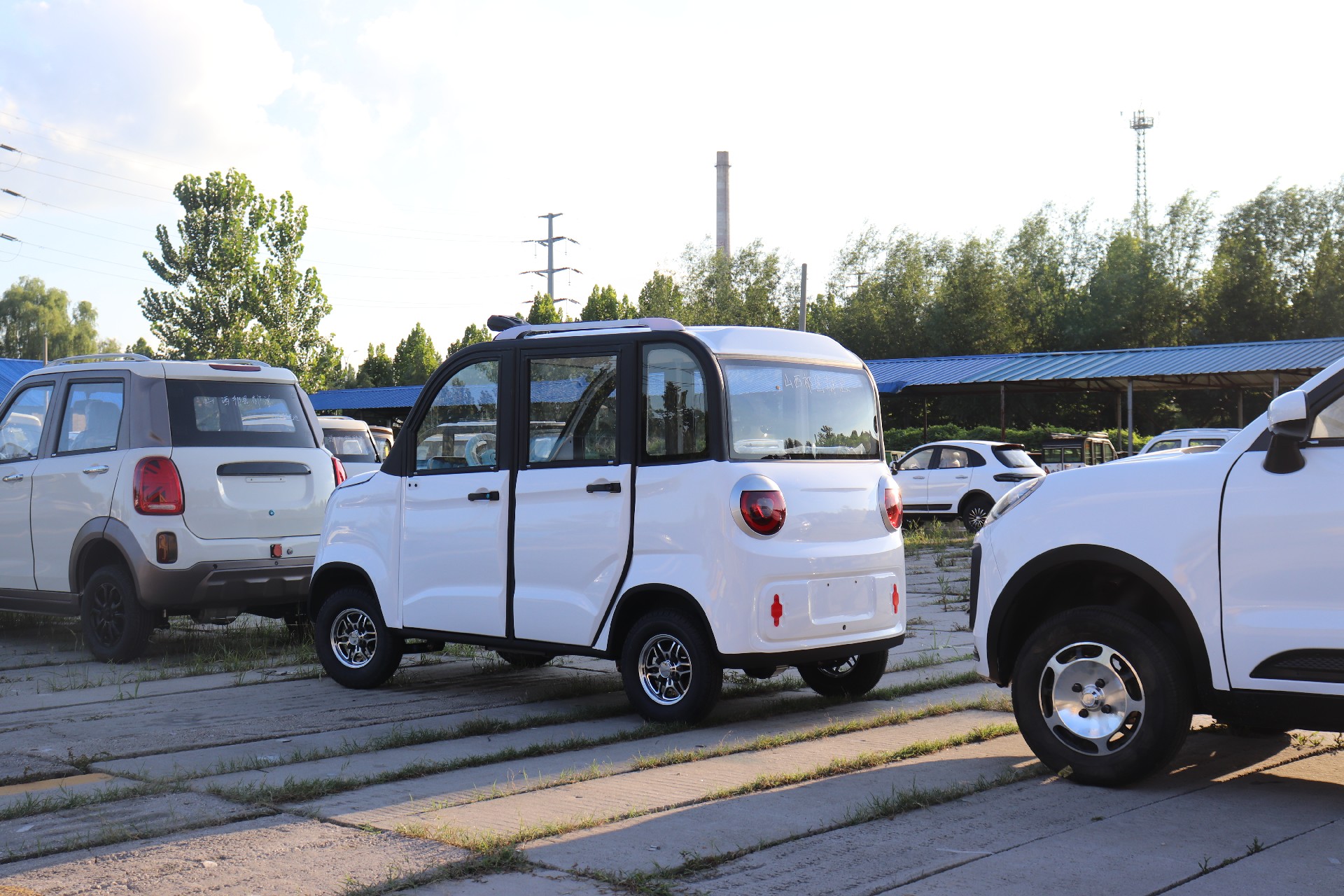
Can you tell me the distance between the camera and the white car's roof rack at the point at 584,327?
6840 mm

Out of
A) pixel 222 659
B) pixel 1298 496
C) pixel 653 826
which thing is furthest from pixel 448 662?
pixel 1298 496

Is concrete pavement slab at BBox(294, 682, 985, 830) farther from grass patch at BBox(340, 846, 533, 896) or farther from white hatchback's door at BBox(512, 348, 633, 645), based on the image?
white hatchback's door at BBox(512, 348, 633, 645)

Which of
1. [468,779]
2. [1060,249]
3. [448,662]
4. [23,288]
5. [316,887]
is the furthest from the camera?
[23,288]

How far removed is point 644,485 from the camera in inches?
262

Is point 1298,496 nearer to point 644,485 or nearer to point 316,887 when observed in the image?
point 644,485

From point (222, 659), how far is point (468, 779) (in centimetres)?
447

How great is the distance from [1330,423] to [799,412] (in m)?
2.67

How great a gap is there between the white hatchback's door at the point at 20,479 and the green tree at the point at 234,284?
45870mm

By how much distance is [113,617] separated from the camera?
9.20 metres

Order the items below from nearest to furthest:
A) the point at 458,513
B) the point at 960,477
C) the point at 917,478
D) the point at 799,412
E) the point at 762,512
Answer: the point at 762,512 < the point at 799,412 < the point at 458,513 < the point at 960,477 < the point at 917,478

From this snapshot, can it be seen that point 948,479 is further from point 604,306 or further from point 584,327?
point 604,306

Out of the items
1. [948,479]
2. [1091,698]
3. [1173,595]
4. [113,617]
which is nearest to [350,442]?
[948,479]

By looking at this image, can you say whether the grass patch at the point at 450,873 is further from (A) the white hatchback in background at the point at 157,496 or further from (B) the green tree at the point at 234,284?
(B) the green tree at the point at 234,284

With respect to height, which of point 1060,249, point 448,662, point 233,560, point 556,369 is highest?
point 1060,249
